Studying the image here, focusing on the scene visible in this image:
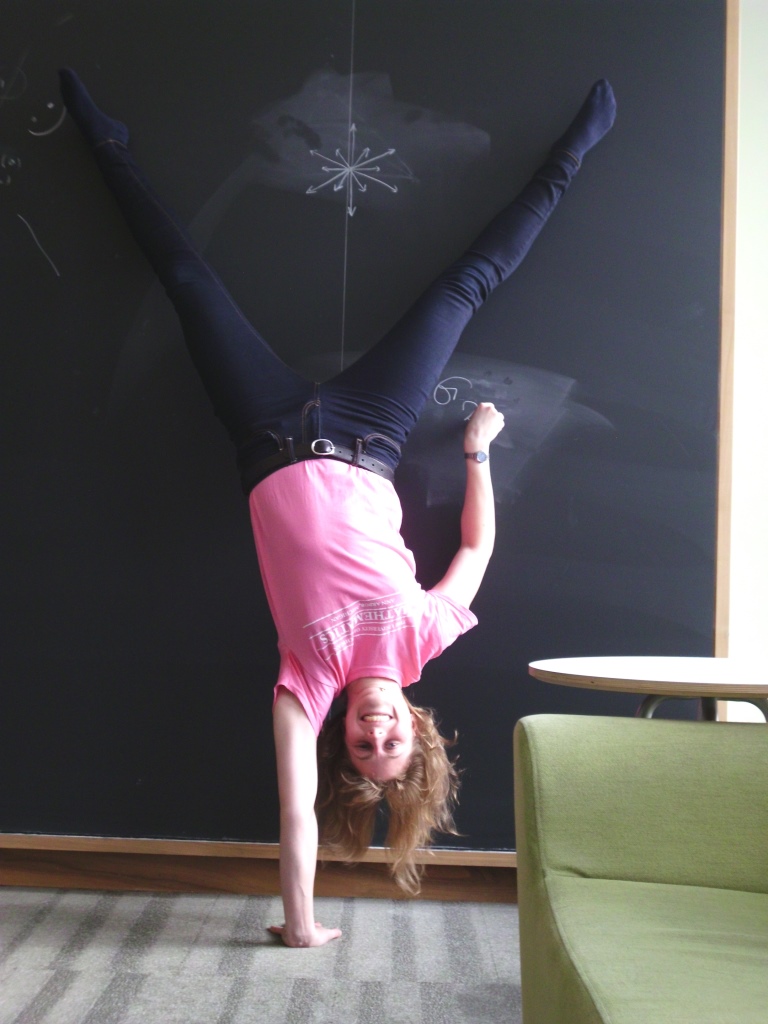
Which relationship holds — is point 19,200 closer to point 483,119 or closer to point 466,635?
point 483,119

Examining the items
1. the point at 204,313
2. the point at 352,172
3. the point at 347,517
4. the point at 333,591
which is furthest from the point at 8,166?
the point at 333,591

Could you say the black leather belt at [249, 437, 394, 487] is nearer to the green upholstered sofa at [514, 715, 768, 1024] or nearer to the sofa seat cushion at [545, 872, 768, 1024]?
the green upholstered sofa at [514, 715, 768, 1024]

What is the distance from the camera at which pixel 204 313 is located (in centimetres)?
239

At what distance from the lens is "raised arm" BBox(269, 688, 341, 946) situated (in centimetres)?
209

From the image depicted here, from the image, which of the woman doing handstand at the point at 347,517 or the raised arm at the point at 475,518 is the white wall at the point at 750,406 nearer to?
the woman doing handstand at the point at 347,517

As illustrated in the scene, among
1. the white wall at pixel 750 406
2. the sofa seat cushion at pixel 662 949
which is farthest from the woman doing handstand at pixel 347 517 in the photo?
the sofa seat cushion at pixel 662 949

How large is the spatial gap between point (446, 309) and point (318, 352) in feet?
1.28

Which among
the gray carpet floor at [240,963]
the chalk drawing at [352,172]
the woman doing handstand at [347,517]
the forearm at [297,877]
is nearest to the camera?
the gray carpet floor at [240,963]

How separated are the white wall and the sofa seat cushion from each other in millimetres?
1437

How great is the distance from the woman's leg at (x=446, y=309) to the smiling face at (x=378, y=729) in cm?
62

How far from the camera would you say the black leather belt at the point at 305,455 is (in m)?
2.29

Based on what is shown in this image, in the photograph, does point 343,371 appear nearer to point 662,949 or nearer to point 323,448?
point 323,448

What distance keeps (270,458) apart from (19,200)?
3.72ft

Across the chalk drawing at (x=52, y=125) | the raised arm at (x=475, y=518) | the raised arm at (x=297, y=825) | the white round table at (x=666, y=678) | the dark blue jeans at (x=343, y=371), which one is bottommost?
the raised arm at (x=297, y=825)
